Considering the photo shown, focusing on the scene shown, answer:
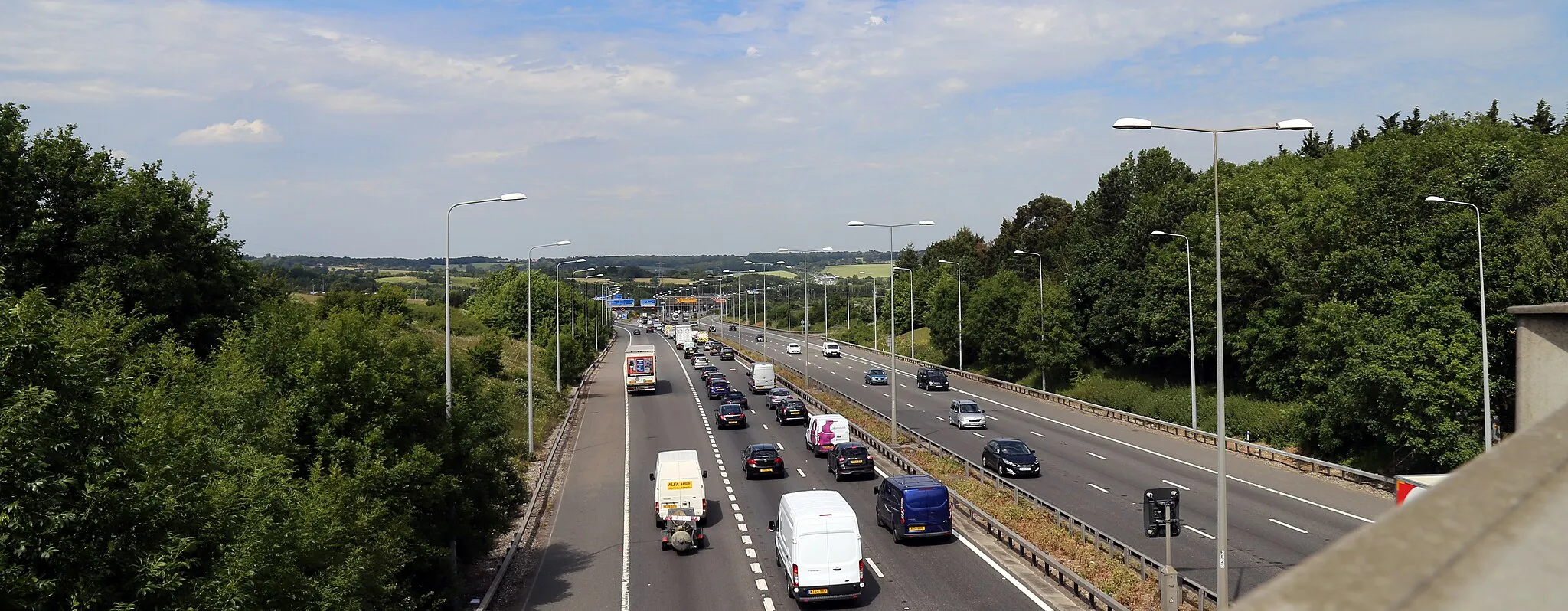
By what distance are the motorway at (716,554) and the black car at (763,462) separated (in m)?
0.38

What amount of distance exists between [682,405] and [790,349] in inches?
1411

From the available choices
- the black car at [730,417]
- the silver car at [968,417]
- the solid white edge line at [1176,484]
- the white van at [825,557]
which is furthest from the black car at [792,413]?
the white van at [825,557]

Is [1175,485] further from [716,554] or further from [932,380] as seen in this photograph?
[932,380]

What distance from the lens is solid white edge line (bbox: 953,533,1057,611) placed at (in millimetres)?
20500

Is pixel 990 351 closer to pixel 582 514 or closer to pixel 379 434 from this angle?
pixel 582 514

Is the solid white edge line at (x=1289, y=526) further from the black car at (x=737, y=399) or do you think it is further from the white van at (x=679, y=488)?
the black car at (x=737, y=399)

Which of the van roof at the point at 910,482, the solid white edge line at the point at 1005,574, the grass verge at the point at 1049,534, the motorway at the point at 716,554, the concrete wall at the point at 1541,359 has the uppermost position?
the concrete wall at the point at 1541,359

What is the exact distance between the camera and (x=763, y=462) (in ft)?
121

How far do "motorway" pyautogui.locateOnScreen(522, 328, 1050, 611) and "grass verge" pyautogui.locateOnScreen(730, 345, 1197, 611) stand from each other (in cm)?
144

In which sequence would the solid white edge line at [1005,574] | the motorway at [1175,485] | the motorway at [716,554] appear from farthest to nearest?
the motorway at [1175,485] < the motorway at [716,554] < the solid white edge line at [1005,574]

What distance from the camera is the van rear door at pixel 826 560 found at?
2053cm

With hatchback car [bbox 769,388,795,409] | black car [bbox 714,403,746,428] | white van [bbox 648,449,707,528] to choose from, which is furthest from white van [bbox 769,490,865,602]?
hatchback car [bbox 769,388,795,409]

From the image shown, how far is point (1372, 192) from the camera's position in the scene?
1789 inches

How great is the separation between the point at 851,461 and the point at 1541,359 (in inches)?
1096
